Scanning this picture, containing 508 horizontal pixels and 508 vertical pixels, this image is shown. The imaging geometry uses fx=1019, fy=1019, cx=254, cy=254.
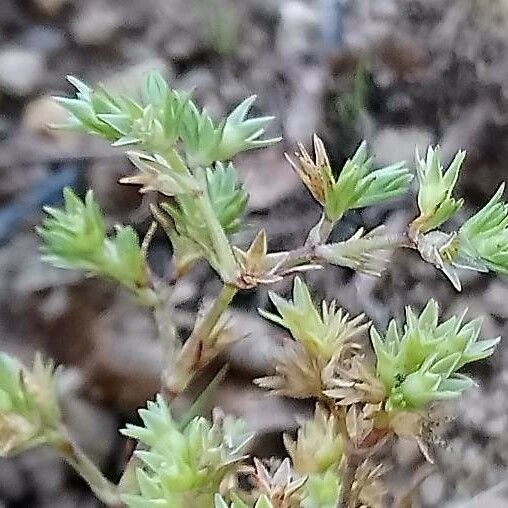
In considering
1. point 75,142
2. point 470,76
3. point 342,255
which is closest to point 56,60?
point 75,142

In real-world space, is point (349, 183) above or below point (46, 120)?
above

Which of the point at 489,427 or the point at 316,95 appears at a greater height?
the point at 316,95

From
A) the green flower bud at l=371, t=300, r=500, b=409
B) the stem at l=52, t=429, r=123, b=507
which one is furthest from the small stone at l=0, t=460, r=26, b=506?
the green flower bud at l=371, t=300, r=500, b=409

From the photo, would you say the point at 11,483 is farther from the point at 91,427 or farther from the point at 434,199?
the point at 434,199

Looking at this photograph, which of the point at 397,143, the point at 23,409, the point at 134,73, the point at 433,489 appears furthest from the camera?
the point at 134,73

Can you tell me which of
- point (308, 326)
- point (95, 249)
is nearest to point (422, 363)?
point (308, 326)

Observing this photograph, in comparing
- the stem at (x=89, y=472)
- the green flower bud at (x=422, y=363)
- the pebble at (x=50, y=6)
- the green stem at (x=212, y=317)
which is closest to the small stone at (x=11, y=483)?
the stem at (x=89, y=472)

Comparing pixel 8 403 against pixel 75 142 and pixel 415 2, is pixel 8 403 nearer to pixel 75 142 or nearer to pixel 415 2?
pixel 75 142

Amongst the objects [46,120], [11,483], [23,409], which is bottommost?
[11,483]
